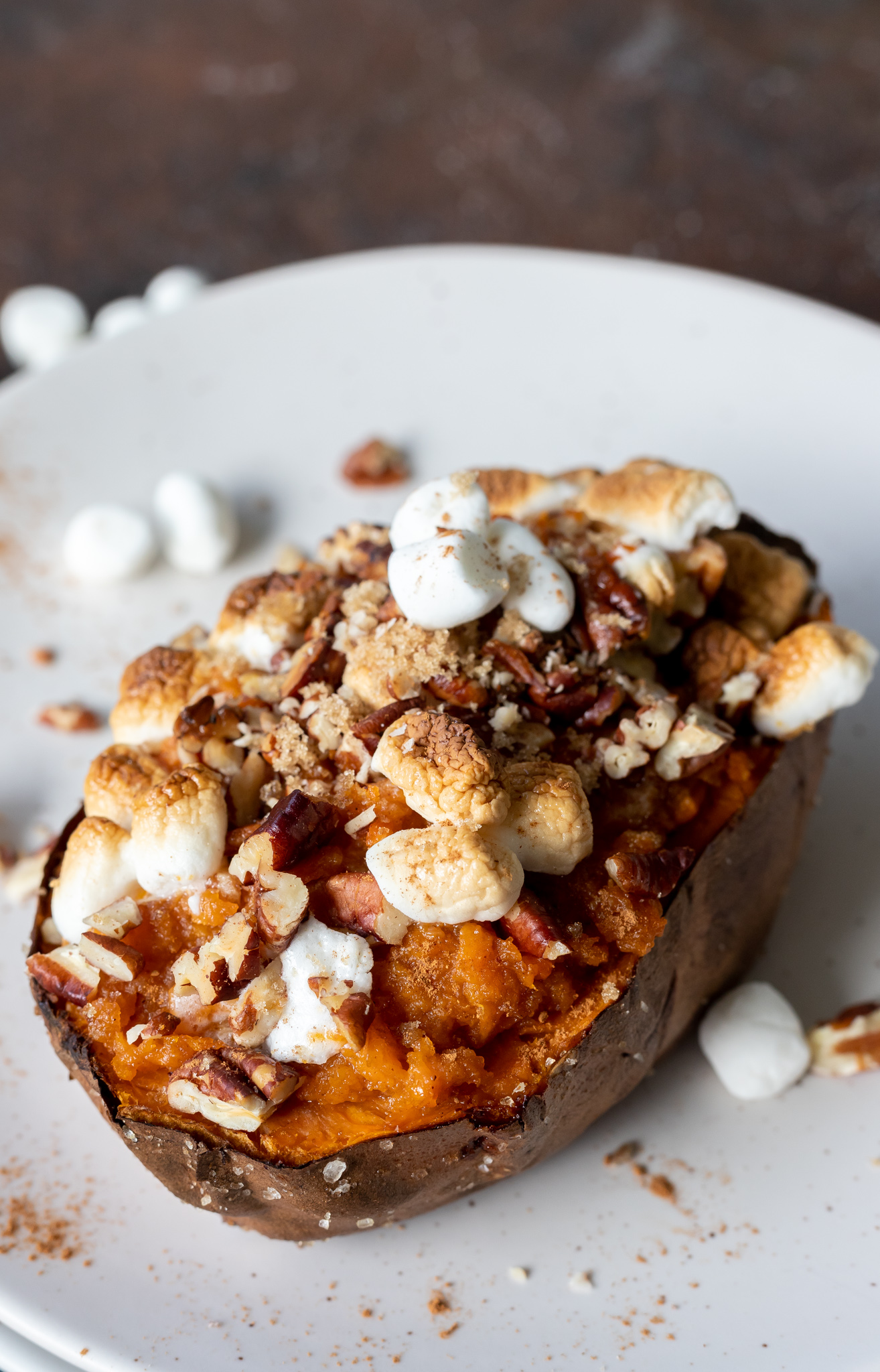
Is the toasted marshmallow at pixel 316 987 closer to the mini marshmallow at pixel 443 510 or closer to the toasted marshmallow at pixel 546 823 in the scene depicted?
the toasted marshmallow at pixel 546 823

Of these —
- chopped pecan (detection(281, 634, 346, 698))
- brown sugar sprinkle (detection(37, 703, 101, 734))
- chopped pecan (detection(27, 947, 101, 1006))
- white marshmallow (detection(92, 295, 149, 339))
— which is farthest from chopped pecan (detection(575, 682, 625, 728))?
white marshmallow (detection(92, 295, 149, 339))

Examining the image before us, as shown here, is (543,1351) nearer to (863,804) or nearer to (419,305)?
(863,804)

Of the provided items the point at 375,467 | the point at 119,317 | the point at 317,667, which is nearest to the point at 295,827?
the point at 317,667

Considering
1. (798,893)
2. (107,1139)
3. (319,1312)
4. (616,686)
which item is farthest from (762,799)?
(107,1139)

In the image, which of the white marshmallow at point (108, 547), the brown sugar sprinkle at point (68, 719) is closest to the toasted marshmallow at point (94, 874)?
the brown sugar sprinkle at point (68, 719)

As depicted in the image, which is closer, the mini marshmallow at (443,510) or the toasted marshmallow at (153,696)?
the mini marshmallow at (443,510)

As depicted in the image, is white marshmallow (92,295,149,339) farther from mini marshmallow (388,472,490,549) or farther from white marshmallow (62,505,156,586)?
mini marshmallow (388,472,490,549)
